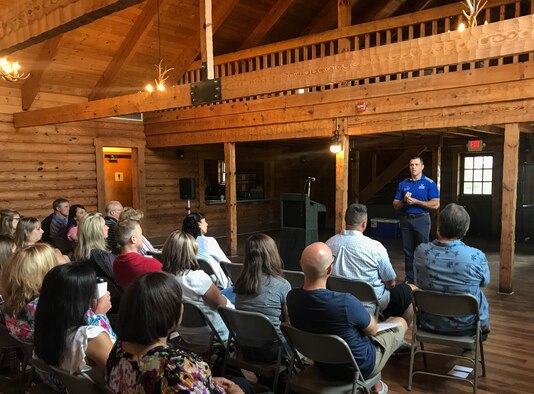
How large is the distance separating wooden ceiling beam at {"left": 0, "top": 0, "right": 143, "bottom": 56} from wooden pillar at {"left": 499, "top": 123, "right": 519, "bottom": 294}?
4.47 meters

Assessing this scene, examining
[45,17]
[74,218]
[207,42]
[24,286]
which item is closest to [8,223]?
[74,218]

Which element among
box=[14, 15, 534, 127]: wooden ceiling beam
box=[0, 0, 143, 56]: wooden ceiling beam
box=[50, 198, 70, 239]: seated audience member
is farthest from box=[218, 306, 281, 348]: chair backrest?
box=[50, 198, 70, 239]: seated audience member

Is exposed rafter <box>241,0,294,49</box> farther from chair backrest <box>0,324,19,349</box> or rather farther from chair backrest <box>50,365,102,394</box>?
chair backrest <box>50,365,102,394</box>

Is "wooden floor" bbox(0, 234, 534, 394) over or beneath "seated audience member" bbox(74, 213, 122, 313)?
beneath

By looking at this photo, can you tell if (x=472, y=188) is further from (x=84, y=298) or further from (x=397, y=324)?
(x=84, y=298)

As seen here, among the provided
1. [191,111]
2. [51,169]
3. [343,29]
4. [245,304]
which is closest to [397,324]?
[245,304]

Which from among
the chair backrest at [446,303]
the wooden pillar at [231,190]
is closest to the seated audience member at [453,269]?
the chair backrest at [446,303]

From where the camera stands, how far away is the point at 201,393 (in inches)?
56.6

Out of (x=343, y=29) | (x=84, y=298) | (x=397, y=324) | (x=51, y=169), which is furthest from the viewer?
(x=51, y=169)

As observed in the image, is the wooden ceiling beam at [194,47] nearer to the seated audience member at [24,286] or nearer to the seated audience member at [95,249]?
the seated audience member at [95,249]

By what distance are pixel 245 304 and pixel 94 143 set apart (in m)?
7.01

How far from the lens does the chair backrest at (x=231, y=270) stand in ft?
12.0

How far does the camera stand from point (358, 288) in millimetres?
2945

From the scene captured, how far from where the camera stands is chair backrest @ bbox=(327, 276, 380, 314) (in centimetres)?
292
